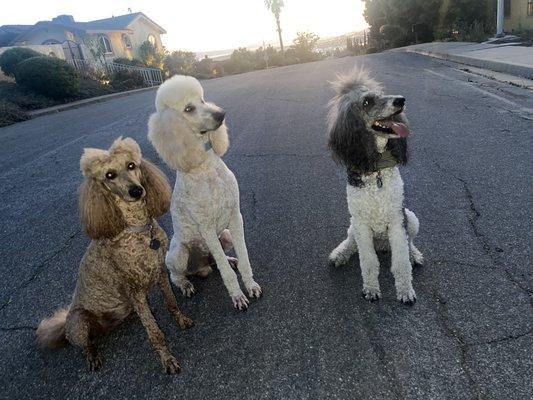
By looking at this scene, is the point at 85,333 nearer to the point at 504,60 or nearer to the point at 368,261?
the point at 368,261

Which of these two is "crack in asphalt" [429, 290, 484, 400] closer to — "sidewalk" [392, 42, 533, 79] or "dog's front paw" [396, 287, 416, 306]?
"dog's front paw" [396, 287, 416, 306]

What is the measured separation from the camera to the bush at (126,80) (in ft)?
76.2

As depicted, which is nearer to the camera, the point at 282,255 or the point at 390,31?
the point at 282,255

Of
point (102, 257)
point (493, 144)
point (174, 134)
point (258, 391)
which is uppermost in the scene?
point (174, 134)

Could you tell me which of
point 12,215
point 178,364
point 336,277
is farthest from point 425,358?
point 12,215

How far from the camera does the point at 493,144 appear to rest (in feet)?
17.0

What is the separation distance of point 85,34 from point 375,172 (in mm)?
36677

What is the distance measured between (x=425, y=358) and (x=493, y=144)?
402 cm

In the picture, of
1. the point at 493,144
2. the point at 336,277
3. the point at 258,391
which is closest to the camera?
the point at 258,391

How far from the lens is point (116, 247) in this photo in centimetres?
250

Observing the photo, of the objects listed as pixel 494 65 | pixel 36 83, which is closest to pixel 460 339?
pixel 494 65

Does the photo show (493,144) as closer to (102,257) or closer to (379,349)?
(379,349)

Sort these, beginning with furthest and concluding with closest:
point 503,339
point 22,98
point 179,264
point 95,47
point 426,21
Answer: point 95,47 < point 426,21 < point 22,98 < point 179,264 < point 503,339

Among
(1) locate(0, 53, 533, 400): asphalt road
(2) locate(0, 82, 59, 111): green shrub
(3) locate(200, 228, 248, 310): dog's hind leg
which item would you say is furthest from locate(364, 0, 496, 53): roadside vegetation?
(2) locate(0, 82, 59, 111): green shrub
